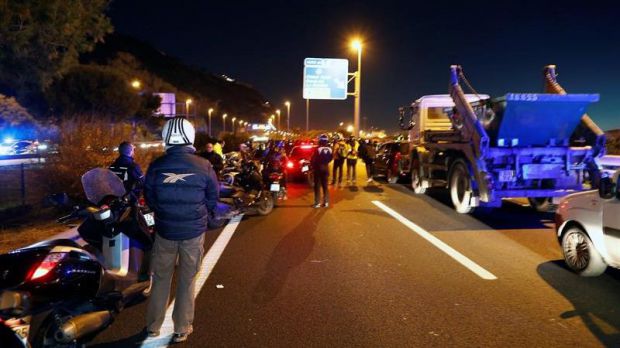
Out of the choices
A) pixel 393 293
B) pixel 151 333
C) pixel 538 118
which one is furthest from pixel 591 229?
pixel 151 333

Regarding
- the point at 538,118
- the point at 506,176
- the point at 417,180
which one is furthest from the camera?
the point at 417,180

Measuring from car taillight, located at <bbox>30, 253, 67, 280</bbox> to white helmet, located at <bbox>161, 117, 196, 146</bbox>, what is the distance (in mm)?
1239

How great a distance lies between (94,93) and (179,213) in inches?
1883

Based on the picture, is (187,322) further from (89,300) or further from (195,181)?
(195,181)

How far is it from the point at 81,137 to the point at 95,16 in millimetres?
7884

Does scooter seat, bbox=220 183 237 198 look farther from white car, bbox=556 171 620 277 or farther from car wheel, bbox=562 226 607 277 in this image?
car wheel, bbox=562 226 607 277

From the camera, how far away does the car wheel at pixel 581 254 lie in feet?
20.3

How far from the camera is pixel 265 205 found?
11.5 m

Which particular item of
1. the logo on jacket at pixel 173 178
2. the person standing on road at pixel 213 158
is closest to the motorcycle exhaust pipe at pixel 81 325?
the logo on jacket at pixel 173 178

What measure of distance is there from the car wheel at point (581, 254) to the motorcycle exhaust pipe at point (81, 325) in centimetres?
547

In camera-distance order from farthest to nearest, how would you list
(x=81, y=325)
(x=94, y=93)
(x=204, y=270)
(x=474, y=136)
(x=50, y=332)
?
(x=94, y=93) < (x=474, y=136) < (x=204, y=270) < (x=81, y=325) < (x=50, y=332)

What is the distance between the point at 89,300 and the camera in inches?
165

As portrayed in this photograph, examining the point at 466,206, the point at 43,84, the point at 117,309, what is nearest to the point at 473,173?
the point at 466,206

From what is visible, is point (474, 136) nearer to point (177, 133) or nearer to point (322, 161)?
point (322, 161)
